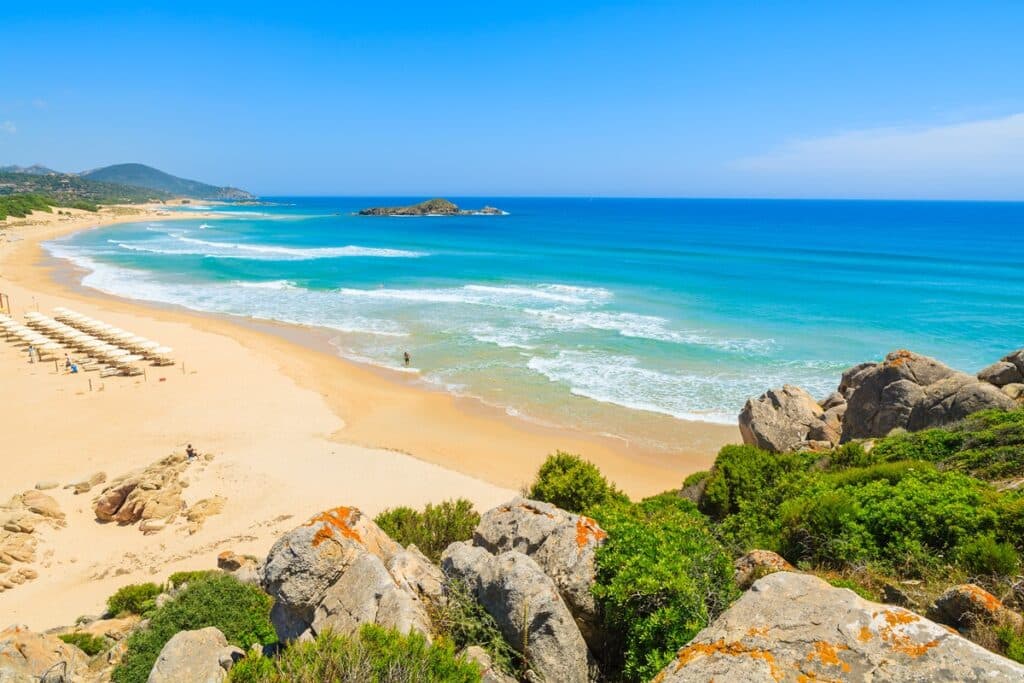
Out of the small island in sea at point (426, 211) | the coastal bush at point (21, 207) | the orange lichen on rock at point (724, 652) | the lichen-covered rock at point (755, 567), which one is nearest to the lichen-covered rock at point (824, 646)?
the orange lichen on rock at point (724, 652)

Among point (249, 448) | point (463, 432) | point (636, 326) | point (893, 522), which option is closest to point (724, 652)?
point (893, 522)

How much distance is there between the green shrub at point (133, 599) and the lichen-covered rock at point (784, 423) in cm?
1382

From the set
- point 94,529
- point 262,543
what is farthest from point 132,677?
point 94,529

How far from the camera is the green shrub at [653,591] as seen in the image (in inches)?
211

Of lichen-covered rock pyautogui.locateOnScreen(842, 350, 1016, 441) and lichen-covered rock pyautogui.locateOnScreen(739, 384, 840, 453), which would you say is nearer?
lichen-covered rock pyautogui.locateOnScreen(842, 350, 1016, 441)

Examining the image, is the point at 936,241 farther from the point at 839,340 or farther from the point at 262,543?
the point at 262,543

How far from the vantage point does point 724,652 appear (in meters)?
3.99

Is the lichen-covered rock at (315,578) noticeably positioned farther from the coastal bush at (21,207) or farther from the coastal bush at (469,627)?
the coastal bush at (21,207)

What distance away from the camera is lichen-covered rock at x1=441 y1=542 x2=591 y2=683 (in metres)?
5.35

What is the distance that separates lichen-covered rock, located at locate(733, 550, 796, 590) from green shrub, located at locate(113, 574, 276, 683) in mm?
5789

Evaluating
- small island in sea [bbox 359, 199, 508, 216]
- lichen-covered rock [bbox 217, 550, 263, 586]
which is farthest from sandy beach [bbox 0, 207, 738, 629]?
small island in sea [bbox 359, 199, 508, 216]

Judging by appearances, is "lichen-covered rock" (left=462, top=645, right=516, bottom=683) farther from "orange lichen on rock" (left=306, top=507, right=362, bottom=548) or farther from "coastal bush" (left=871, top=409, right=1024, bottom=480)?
"coastal bush" (left=871, top=409, right=1024, bottom=480)

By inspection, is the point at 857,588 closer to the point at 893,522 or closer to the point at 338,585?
the point at 893,522

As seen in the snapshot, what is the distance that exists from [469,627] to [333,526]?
1.87 meters
